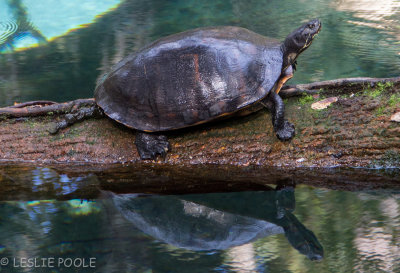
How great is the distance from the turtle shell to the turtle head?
0.11 meters

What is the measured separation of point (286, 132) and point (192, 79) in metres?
1.13

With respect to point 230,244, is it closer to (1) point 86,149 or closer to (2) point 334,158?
(2) point 334,158

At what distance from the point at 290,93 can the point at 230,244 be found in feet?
6.59

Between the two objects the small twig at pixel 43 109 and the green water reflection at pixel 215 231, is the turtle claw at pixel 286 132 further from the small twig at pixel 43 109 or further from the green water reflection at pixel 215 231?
the small twig at pixel 43 109

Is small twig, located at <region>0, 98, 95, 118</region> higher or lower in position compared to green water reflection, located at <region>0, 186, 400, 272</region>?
higher

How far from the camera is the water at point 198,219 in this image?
3.05 meters

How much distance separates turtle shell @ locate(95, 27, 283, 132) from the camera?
4.32 m

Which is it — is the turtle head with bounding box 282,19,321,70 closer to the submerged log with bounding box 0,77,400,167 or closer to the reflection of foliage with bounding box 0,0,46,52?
the submerged log with bounding box 0,77,400,167

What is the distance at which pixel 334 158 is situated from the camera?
420cm

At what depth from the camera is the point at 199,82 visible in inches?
174

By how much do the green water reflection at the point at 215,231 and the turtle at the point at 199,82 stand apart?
2.69ft

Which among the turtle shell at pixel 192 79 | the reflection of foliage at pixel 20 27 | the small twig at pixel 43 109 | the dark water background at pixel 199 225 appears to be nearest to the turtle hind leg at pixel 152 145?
the turtle shell at pixel 192 79

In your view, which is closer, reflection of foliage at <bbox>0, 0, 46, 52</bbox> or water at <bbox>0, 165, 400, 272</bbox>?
water at <bbox>0, 165, 400, 272</bbox>

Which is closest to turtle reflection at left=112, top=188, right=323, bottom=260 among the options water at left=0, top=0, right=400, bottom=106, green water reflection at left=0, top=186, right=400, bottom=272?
green water reflection at left=0, top=186, right=400, bottom=272
